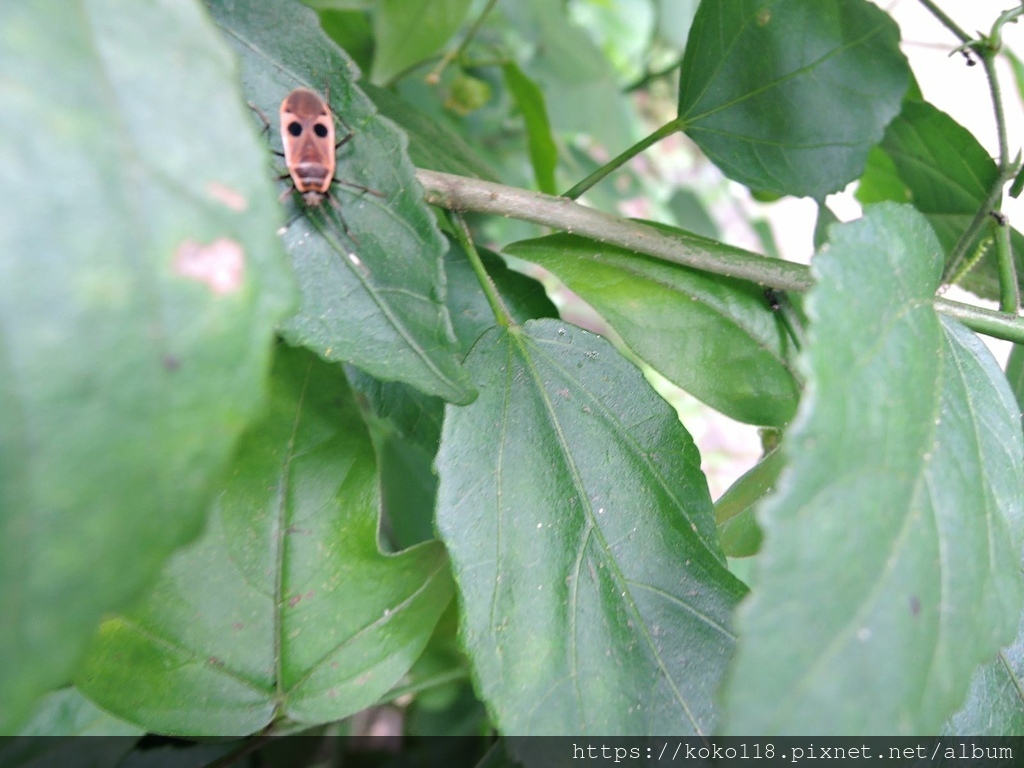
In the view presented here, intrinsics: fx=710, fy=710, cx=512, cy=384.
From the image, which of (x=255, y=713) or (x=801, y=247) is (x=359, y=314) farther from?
(x=801, y=247)

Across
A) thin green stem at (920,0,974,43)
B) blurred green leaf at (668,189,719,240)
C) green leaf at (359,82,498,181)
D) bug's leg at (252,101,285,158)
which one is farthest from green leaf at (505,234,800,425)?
blurred green leaf at (668,189,719,240)

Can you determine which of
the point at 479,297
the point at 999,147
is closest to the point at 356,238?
the point at 479,297

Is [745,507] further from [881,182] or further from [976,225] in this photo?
[881,182]

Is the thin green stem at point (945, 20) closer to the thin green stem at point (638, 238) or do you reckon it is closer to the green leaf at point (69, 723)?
the thin green stem at point (638, 238)

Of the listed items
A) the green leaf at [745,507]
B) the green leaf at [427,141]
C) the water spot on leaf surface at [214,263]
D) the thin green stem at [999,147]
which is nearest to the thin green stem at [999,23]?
the thin green stem at [999,147]

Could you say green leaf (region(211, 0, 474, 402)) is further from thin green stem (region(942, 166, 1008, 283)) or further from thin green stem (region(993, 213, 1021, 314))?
thin green stem (region(942, 166, 1008, 283))
